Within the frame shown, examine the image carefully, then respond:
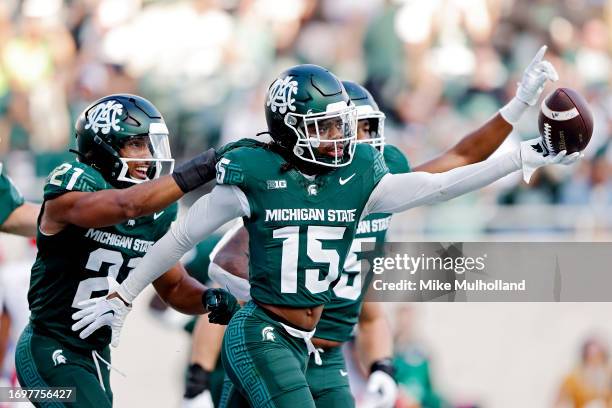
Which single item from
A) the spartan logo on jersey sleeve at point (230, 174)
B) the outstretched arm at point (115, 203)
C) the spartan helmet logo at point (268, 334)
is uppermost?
the spartan logo on jersey sleeve at point (230, 174)

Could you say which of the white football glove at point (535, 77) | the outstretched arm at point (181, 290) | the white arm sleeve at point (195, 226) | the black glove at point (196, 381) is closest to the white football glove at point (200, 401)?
the black glove at point (196, 381)

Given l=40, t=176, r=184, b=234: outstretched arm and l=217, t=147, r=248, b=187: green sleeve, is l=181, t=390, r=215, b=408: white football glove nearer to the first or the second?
l=40, t=176, r=184, b=234: outstretched arm

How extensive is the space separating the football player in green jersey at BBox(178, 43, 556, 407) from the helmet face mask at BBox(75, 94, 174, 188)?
0.86 m

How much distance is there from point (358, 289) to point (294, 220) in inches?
43.4

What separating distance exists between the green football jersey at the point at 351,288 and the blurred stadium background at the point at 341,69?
113 inches

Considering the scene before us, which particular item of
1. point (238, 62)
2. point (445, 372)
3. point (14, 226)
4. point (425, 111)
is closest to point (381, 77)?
point (425, 111)

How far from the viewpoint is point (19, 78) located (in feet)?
33.2

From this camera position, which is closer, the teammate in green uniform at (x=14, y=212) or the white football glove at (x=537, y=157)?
the white football glove at (x=537, y=157)

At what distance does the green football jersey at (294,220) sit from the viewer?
4457 mm

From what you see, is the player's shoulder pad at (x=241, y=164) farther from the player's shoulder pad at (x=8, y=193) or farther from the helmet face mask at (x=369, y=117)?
the player's shoulder pad at (x=8, y=193)

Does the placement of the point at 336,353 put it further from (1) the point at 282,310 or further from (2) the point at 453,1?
(2) the point at 453,1

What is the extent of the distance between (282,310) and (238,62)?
19.5ft

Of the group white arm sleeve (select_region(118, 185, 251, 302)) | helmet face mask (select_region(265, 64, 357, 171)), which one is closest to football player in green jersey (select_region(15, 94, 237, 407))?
white arm sleeve (select_region(118, 185, 251, 302))

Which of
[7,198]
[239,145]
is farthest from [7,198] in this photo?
[239,145]
